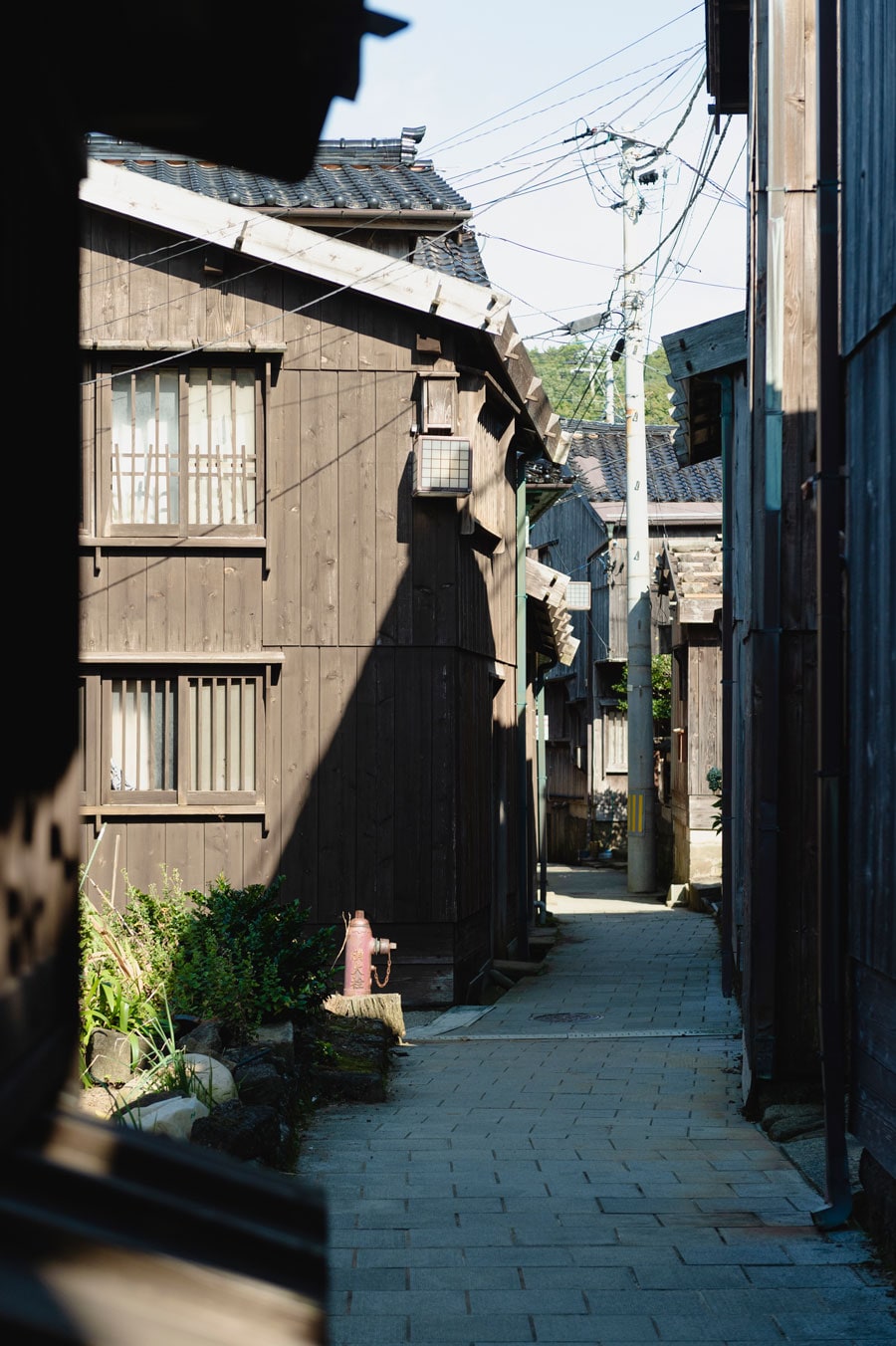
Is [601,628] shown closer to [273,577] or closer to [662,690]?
[662,690]

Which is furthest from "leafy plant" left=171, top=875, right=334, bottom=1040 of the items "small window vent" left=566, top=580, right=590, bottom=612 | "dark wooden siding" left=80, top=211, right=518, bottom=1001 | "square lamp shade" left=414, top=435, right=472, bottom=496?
"small window vent" left=566, top=580, right=590, bottom=612

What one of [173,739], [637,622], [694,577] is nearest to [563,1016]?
[173,739]

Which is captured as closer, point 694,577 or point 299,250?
point 299,250

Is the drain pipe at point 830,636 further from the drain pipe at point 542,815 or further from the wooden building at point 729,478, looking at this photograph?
the drain pipe at point 542,815

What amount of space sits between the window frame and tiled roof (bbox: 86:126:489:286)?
4.42 meters

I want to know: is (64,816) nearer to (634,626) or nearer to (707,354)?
(707,354)

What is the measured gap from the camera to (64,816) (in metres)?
1.90

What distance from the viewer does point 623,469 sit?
38781 mm

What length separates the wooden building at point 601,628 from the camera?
32906 mm

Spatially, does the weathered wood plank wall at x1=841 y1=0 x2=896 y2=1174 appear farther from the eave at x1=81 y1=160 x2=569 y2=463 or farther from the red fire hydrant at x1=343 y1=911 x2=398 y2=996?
the eave at x1=81 y1=160 x2=569 y2=463

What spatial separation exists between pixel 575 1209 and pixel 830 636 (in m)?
2.81

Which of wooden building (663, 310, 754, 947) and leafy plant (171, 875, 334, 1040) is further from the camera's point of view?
wooden building (663, 310, 754, 947)

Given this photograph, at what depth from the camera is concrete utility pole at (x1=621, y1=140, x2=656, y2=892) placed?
2523 cm

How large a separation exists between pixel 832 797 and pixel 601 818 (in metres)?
27.6
